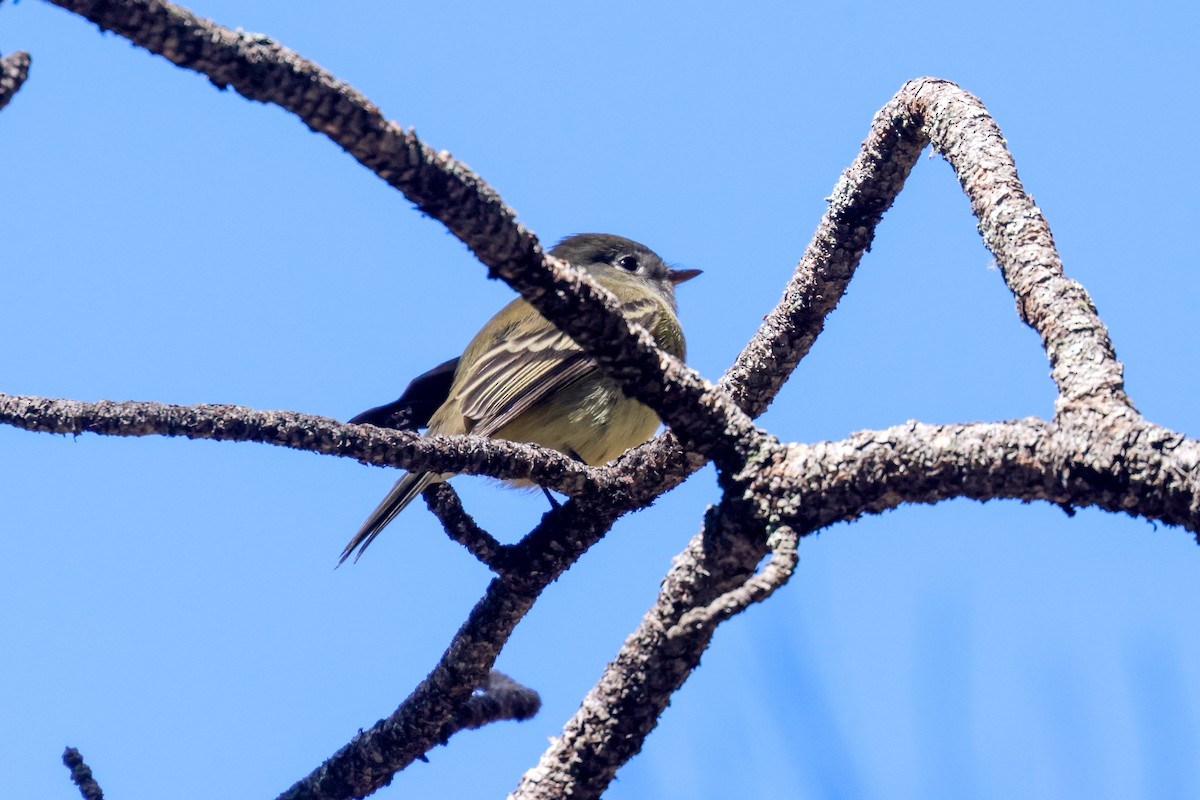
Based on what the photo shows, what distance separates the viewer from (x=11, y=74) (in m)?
Answer: 1.82

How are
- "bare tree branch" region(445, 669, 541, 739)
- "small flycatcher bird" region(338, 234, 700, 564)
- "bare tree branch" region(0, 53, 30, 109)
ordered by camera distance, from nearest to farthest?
"bare tree branch" region(0, 53, 30, 109)
"bare tree branch" region(445, 669, 541, 739)
"small flycatcher bird" region(338, 234, 700, 564)

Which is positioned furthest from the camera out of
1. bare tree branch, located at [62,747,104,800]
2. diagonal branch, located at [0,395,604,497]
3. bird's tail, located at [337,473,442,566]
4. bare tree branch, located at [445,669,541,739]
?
bird's tail, located at [337,473,442,566]

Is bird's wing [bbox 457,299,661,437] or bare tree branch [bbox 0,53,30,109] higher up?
bird's wing [bbox 457,299,661,437]

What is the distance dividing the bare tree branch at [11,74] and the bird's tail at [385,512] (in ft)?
11.6

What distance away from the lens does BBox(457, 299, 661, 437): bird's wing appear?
623cm

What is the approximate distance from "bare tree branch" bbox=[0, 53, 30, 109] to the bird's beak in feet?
22.6

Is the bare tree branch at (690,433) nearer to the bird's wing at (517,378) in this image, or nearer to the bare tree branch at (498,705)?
the bare tree branch at (498,705)

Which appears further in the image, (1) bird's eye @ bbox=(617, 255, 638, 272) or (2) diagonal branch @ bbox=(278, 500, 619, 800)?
(1) bird's eye @ bbox=(617, 255, 638, 272)

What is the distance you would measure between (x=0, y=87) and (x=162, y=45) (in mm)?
235

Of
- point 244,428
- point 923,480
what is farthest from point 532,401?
point 923,480

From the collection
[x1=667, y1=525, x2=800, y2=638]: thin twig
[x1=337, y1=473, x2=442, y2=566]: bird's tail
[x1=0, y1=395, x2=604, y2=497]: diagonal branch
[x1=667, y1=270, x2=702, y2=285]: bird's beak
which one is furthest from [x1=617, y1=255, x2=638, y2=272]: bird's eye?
[x1=667, y1=525, x2=800, y2=638]: thin twig

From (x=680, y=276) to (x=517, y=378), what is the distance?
2518mm

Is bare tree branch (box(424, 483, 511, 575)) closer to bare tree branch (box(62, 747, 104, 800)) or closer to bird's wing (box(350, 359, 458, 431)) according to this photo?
bare tree branch (box(62, 747, 104, 800))

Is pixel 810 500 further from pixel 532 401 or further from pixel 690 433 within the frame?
pixel 532 401
